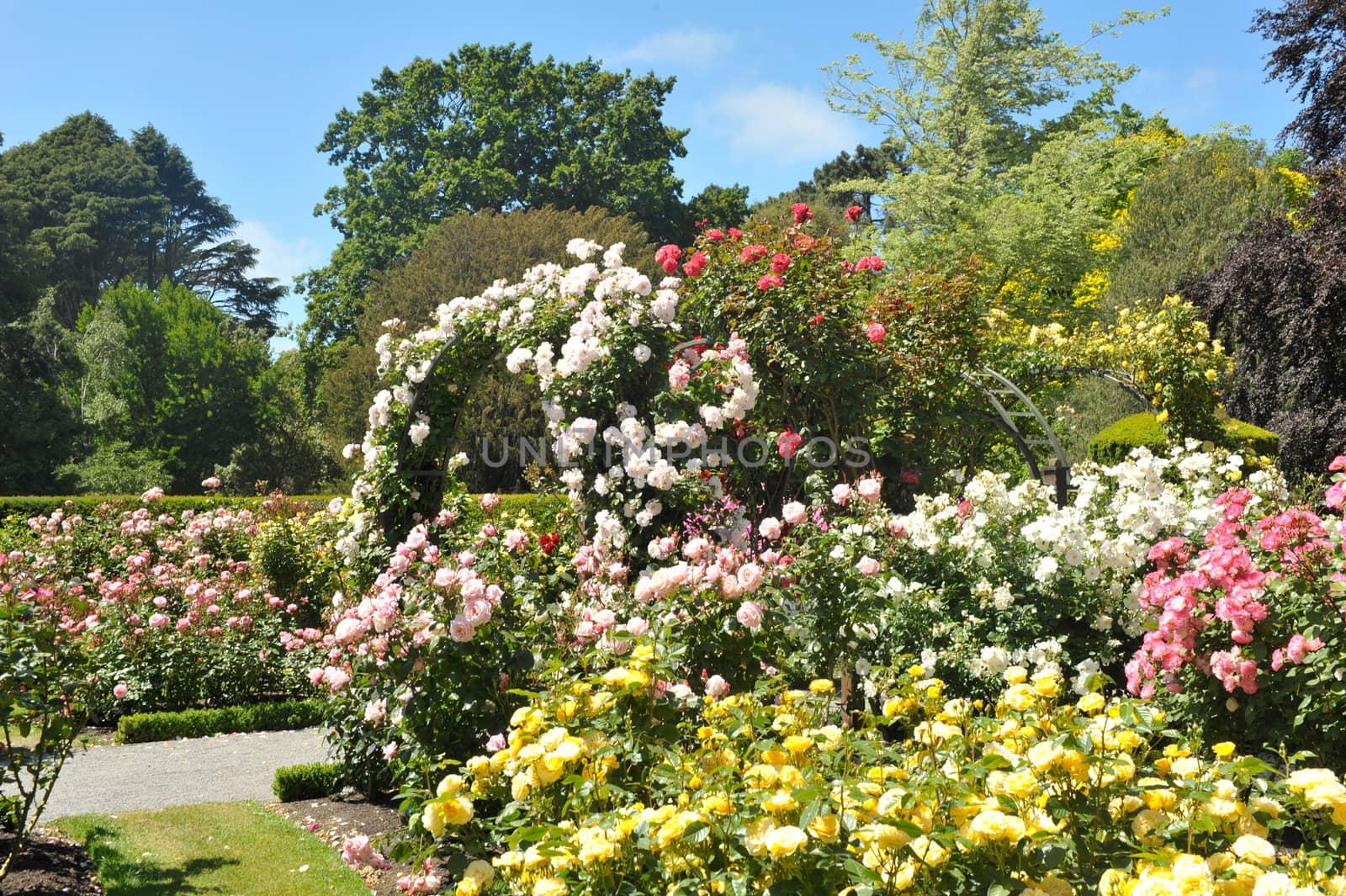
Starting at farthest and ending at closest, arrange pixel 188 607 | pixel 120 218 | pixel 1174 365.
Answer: pixel 120 218, pixel 1174 365, pixel 188 607

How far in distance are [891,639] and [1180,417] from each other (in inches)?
291

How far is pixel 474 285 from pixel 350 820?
714 inches

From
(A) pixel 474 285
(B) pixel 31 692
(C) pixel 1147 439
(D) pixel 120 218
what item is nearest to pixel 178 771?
(B) pixel 31 692

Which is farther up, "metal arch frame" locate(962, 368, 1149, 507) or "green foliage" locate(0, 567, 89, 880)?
"metal arch frame" locate(962, 368, 1149, 507)

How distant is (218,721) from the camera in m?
6.71

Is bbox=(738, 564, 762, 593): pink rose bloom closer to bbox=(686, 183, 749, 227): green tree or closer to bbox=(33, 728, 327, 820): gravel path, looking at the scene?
bbox=(33, 728, 327, 820): gravel path

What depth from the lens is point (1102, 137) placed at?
23.5 meters

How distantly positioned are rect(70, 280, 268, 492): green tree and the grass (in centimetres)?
2183

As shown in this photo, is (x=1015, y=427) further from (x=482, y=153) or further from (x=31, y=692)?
(x=482, y=153)

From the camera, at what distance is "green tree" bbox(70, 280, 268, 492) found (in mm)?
25156

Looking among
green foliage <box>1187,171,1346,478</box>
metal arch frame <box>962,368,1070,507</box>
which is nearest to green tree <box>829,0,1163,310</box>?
green foliage <box>1187,171,1346,478</box>

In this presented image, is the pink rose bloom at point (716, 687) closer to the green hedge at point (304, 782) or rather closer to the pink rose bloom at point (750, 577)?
the pink rose bloom at point (750, 577)

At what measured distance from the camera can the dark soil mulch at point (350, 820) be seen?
12.4 ft

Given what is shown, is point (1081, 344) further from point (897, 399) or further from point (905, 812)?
point (905, 812)
